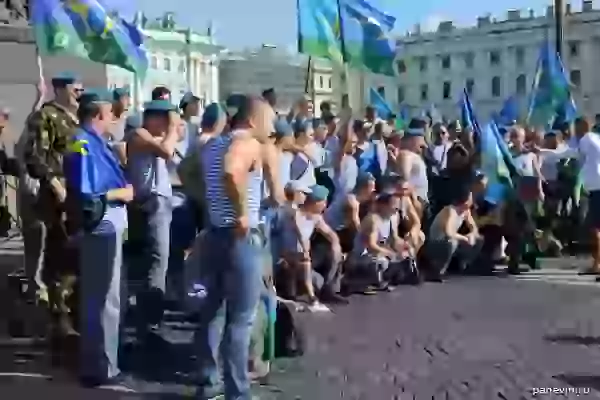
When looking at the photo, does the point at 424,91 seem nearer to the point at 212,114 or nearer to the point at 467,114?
the point at 467,114

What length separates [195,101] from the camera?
31.2 feet

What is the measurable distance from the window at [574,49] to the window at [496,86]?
8.91 m

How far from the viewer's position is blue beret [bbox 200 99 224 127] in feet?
23.6

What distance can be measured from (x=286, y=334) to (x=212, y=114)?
1.51 meters

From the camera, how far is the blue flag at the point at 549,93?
1645 centimetres

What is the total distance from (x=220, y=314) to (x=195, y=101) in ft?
12.1

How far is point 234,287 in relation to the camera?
5871mm

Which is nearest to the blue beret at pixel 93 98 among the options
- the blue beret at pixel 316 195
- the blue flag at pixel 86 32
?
the blue flag at pixel 86 32

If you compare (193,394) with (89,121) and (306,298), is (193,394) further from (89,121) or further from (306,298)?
(306,298)

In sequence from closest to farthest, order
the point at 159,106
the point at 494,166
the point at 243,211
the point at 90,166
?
the point at 243,211, the point at 90,166, the point at 159,106, the point at 494,166

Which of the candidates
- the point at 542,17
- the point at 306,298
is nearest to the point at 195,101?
the point at 306,298

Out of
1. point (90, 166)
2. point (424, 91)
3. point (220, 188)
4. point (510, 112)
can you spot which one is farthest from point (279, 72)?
point (424, 91)

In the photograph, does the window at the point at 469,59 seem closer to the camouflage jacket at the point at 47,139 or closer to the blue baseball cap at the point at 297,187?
the blue baseball cap at the point at 297,187

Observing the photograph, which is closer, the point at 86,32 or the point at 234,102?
the point at 234,102
